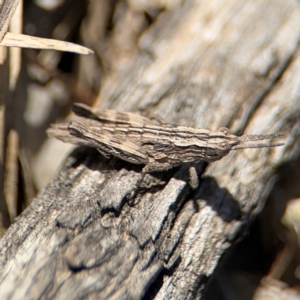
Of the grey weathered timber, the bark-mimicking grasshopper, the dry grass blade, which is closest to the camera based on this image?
the grey weathered timber

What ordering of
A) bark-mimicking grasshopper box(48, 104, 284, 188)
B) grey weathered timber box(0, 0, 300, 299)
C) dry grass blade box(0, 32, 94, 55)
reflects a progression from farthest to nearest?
bark-mimicking grasshopper box(48, 104, 284, 188)
dry grass blade box(0, 32, 94, 55)
grey weathered timber box(0, 0, 300, 299)

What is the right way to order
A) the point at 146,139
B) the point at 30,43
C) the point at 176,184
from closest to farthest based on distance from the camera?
the point at 30,43 → the point at 176,184 → the point at 146,139

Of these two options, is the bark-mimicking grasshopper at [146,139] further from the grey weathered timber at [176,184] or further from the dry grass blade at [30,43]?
the dry grass blade at [30,43]

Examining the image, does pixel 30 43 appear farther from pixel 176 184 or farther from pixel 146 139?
pixel 176 184

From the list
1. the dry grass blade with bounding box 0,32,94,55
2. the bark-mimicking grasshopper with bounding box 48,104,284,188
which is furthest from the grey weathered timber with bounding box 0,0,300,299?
the dry grass blade with bounding box 0,32,94,55

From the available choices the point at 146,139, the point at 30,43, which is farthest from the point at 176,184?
the point at 30,43

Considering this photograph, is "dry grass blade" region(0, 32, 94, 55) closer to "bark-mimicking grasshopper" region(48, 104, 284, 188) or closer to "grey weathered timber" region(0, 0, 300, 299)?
"bark-mimicking grasshopper" region(48, 104, 284, 188)

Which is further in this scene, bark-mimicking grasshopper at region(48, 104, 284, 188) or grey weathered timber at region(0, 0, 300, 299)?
bark-mimicking grasshopper at region(48, 104, 284, 188)

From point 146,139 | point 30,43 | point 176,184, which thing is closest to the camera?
point 30,43

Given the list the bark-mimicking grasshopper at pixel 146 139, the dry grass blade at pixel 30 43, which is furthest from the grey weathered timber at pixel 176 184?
the dry grass blade at pixel 30 43
